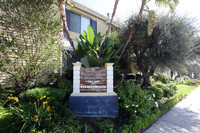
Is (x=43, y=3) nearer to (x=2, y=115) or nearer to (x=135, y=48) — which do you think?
(x=2, y=115)

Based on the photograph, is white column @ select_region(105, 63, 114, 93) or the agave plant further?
the agave plant

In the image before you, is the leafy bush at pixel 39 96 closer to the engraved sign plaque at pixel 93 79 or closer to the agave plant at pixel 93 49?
the engraved sign plaque at pixel 93 79

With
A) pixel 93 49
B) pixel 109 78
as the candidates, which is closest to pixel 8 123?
pixel 109 78

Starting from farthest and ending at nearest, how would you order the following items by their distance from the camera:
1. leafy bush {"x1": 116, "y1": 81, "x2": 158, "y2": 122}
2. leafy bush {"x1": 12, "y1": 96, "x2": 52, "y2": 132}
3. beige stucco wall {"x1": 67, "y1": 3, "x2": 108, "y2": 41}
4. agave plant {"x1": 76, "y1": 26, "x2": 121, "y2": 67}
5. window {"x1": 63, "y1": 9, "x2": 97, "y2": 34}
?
beige stucco wall {"x1": 67, "y1": 3, "x2": 108, "y2": 41} → window {"x1": 63, "y1": 9, "x2": 97, "y2": 34} → agave plant {"x1": 76, "y1": 26, "x2": 121, "y2": 67} → leafy bush {"x1": 116, "y1": 81, "x2": 158, "y2": 122} → leafy bush {"x1": 12, "y1": 96, "x2": 52, "y2": 132}

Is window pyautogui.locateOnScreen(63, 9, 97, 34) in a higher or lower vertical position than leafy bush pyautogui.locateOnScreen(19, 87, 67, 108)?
higher

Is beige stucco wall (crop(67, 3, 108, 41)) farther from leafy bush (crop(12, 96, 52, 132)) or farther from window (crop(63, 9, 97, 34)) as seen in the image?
leafy bush (crop(12, 96, 52, 132))

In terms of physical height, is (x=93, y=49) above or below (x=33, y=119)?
above

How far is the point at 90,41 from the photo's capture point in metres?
6.11

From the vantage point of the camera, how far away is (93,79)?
4.71 metres

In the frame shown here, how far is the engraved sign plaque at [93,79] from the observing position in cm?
466

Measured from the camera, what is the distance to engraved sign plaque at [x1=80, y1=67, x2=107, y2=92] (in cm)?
466

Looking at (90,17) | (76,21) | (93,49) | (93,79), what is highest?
(90,17)

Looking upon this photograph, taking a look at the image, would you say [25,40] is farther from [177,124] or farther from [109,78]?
[177,124]

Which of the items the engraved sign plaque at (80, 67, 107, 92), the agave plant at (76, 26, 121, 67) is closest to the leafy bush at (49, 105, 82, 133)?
the engraved sign plaque at (80, 67, 107, 92)
